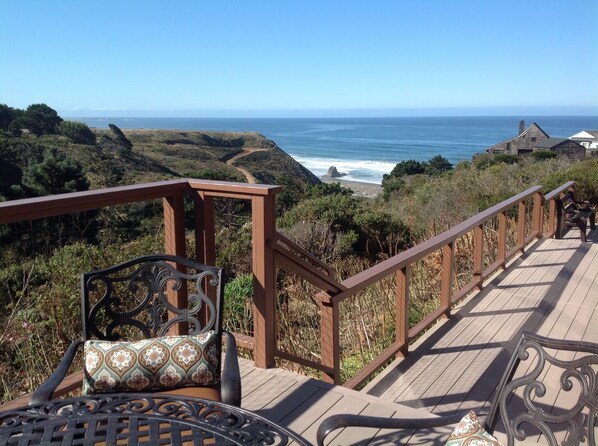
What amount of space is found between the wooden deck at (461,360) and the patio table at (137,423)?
3.16ft

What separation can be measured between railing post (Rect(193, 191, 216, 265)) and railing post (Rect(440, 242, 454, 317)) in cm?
217

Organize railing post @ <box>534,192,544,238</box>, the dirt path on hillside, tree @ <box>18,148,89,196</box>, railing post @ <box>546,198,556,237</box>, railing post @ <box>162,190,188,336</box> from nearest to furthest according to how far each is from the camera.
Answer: railing post @ <box>162,190,188,336</box> → railing post @ <box>534,192,544,238</box> → railing post @ <box>546,198,556,237</box> → tree @ <box>18,148,89,196</box> → the dirt path on hillside

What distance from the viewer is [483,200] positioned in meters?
11.3

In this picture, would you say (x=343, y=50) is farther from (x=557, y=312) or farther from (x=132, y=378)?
(x=132, y=378)

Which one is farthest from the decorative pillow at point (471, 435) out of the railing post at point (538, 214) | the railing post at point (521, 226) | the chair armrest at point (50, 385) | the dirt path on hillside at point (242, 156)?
the dirt path on hillside at point (242, 156)

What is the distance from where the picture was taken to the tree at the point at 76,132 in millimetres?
30297

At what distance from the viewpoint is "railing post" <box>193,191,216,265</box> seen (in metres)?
3.19

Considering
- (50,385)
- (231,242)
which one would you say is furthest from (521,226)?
(50,385)

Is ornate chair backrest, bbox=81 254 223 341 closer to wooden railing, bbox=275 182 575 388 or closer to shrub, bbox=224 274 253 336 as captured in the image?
wooden railing, bbox=275 182 575 388

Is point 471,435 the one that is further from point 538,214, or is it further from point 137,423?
point 538,214

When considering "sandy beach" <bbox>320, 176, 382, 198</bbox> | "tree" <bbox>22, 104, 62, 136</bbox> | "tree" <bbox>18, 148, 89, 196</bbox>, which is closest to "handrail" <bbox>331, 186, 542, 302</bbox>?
"tree" <bbox>18, 148, 89, 196</bbox>

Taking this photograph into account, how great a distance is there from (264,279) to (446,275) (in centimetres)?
218

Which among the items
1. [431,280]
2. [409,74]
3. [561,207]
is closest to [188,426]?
[431,280]

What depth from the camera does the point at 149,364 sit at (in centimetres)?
220
